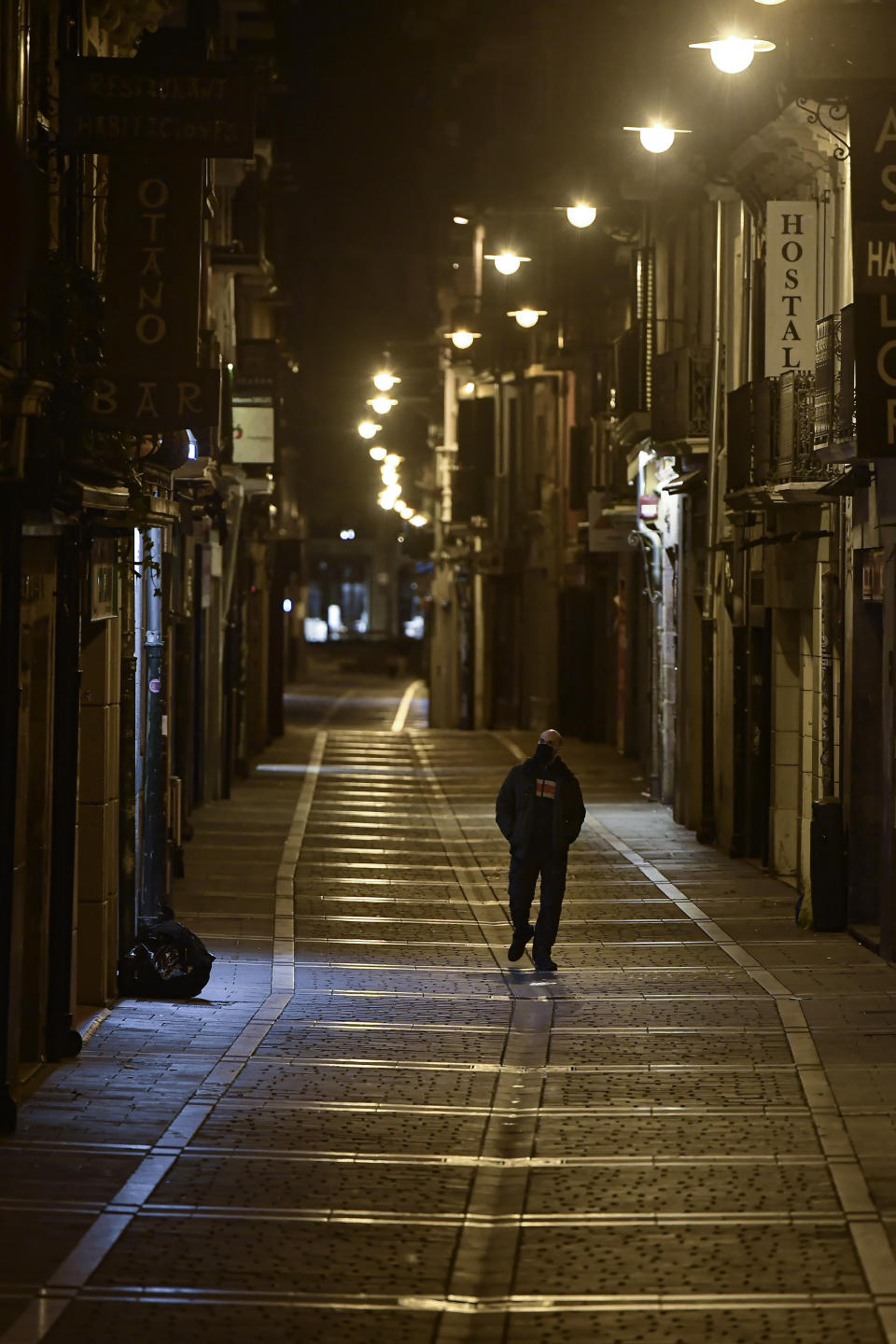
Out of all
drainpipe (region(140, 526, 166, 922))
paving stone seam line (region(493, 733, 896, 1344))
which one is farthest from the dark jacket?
drainpipe (region(140, 526, 166, 922))

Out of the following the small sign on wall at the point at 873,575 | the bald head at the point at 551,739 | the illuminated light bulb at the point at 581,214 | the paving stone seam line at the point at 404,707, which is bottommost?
the paving stone seam line at the point at 404,707

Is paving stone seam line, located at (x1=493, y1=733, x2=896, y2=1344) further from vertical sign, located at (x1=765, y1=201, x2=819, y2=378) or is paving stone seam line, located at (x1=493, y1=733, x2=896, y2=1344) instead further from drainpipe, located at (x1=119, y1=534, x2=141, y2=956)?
vertical sign, located at (x1=765, y1=201, x2=819, y2=378)

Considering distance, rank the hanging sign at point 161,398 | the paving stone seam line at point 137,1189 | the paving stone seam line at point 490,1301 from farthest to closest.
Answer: the hanging sign at point 161,398 < the paving stone seam line at point 490,1301 < the paving stone seam line at point 137,1189

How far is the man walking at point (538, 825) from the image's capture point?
16484mm

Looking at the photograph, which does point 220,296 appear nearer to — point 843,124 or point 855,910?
point 843,124

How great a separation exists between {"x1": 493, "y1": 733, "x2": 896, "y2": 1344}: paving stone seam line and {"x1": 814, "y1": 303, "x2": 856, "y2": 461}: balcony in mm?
4308

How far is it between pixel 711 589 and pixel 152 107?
46.4ft

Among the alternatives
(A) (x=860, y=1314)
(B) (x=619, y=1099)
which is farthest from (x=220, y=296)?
(A) (x=860, y=1314)

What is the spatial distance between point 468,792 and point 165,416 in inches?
758

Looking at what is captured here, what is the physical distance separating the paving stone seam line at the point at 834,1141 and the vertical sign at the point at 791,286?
6026mm

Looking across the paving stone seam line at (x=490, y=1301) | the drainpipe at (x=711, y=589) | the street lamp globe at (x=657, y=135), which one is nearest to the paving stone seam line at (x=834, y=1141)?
the paving stone seam line at (x=490, y=1301)

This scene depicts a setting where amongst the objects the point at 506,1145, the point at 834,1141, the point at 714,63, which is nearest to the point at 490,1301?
the point at 506,1145

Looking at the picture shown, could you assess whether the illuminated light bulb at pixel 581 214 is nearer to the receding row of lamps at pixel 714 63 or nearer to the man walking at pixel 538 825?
the receding row of lamps at pixel 714 63

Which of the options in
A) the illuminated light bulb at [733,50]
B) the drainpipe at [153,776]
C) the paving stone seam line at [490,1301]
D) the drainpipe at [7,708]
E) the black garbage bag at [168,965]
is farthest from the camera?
the drainpipe at [153,776]
